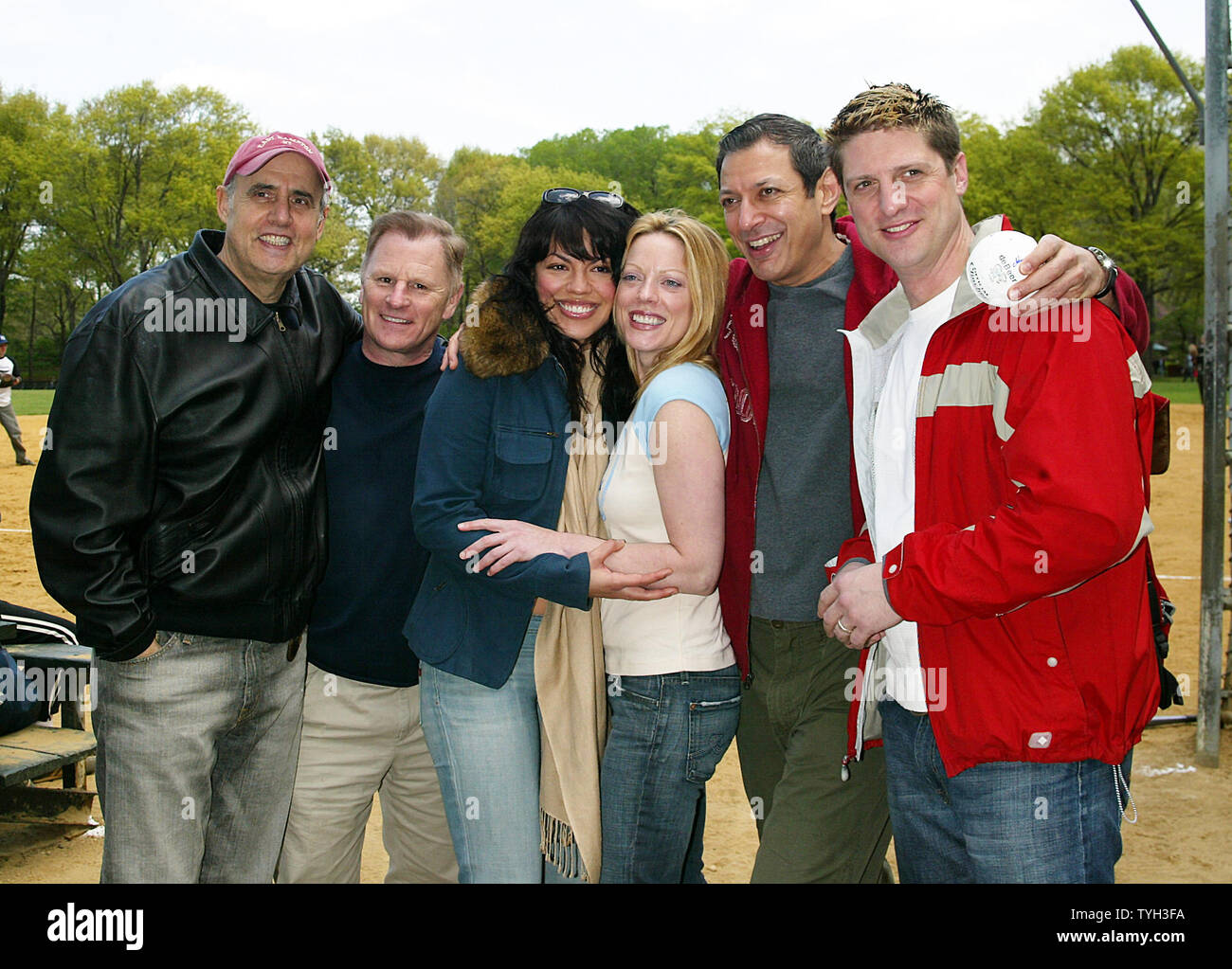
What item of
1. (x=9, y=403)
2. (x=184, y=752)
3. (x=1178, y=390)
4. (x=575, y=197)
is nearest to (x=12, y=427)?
(x=9, y=403)

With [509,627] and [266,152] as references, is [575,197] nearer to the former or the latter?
[266,152]

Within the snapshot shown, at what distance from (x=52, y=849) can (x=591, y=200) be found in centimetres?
525

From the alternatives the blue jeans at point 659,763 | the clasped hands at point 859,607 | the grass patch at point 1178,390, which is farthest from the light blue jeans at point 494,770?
the grass patch at point 1178,390

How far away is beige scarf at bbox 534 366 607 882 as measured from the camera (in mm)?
3428

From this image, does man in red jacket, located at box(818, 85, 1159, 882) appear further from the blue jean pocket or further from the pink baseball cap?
the pink baseball cap

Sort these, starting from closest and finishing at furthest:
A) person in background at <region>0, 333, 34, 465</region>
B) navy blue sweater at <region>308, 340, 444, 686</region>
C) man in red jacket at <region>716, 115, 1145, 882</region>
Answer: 1. man in red jacket at <region>716, 115, 1145, 882</region>
2. navy blue sweater at <region>308, 340, 444, 686</region>
3. person in background at <region>0, 333, 34, 465</region>

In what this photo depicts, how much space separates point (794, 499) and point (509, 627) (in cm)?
111

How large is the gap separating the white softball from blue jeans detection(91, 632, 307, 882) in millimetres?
2773

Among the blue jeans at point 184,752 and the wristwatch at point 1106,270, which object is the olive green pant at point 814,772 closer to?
the wristwatch at point 1106,270

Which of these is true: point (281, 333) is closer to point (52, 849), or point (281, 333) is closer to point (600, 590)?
point (600, 590)

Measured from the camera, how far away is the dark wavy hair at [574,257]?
3.66 m

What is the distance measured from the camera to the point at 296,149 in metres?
3.90

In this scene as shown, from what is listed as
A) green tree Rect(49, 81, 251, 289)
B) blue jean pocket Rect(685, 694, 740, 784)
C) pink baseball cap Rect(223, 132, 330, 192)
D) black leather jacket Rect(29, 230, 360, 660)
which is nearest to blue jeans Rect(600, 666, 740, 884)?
blue jean pocket Rect(685, 694, 740, 784)

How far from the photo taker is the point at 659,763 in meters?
3.29
